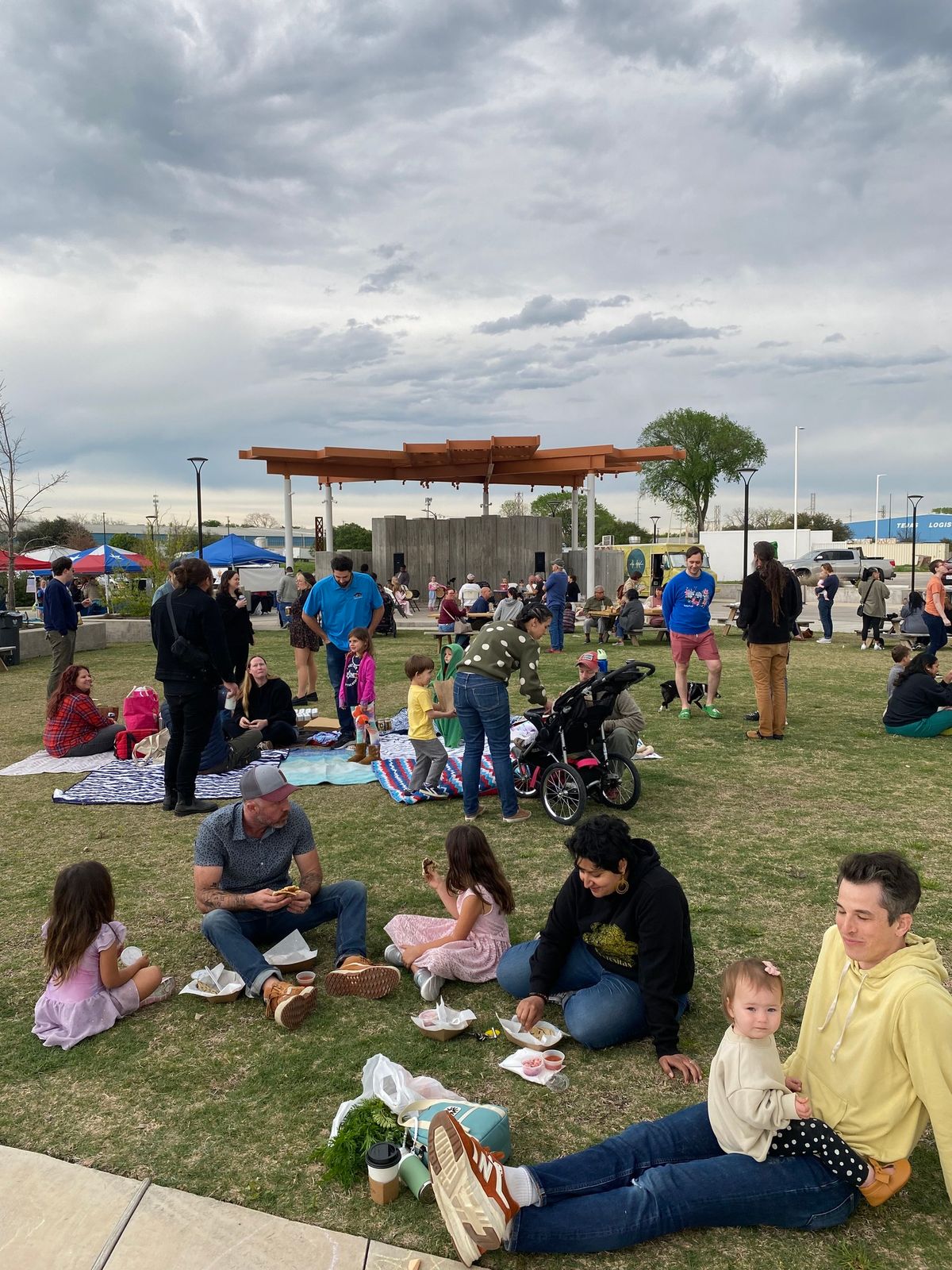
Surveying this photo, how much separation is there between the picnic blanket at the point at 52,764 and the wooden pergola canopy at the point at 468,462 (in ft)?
57.5

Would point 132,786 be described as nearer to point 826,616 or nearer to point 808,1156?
point 808,1156

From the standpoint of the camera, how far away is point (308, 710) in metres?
10.6

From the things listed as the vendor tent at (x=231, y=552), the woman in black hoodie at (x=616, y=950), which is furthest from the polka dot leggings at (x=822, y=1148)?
the vendor tent at (x=231, y=552)

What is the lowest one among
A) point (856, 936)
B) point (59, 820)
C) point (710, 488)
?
point (59, 820)

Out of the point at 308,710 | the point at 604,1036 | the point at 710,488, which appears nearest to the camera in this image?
the point at 604,1036

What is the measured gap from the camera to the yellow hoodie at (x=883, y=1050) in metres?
2.39

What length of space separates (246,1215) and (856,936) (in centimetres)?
193

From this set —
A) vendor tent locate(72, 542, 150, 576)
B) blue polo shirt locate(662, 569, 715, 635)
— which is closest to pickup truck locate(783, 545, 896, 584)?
vendor tent locate(72, 542, 150, 576)

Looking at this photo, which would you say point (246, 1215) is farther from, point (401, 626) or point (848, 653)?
point (401, 626)

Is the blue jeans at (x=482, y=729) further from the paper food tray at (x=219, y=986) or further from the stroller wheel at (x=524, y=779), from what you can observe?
the paper food tray at (x=219, y=986)

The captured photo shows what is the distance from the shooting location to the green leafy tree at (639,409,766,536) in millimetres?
70125

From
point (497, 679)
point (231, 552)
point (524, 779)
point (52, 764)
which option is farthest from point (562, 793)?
point (231, 552)

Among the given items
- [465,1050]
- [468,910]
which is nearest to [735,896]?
[468,910]

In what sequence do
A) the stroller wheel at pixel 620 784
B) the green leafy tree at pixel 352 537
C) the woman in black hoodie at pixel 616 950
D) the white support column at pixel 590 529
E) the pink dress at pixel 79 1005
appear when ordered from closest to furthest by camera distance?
1. the woman in black hoodie at pixel 616 950
2. the pink dress at pixel 79 1005
3. the stroller wheel at pixel 620 784
4. the white support column at pixel 590 529
5. the green leafy tree at pixel 352 537
